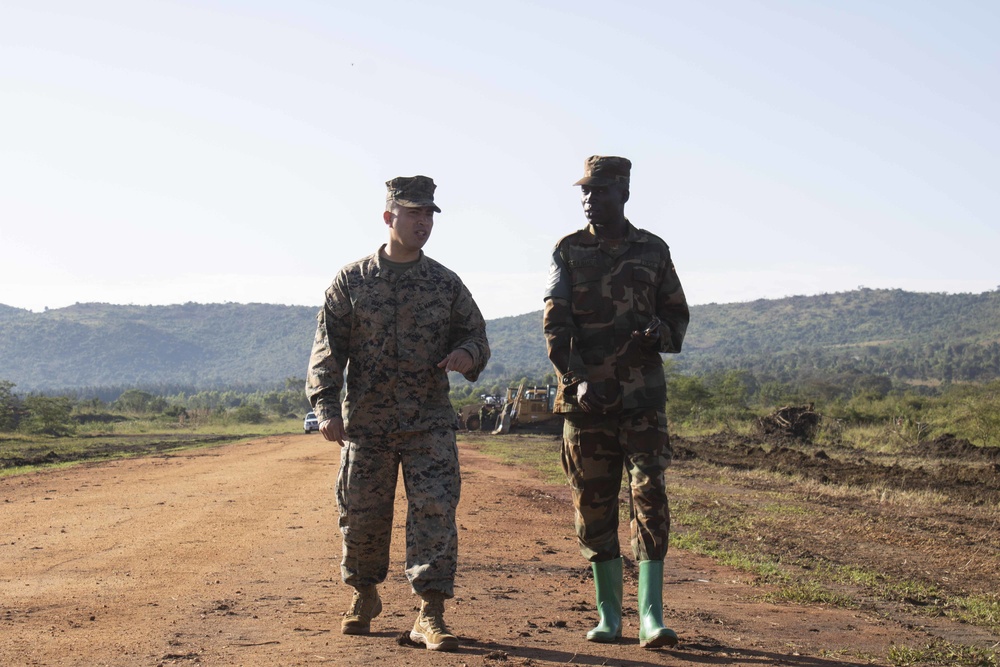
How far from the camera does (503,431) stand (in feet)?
135

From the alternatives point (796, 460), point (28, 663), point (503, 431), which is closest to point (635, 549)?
point (28, 663)

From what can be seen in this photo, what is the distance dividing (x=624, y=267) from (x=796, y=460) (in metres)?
19.2

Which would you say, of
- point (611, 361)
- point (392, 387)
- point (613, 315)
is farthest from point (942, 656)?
point (392, 387)

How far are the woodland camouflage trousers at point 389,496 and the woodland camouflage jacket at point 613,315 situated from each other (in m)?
0.66

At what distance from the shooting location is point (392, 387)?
6.17 metres

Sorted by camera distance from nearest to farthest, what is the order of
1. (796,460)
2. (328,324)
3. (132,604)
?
1. (328,324)
2. (132,604)
3. (796,460)

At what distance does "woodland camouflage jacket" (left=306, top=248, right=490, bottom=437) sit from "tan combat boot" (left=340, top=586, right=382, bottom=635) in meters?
0.79

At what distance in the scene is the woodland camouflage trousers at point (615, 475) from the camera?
19.2 ft

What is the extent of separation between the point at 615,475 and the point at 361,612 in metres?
1.42

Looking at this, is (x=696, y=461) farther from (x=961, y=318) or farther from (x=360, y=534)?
(x=961, y=318)

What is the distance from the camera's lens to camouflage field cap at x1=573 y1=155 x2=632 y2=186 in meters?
6.16

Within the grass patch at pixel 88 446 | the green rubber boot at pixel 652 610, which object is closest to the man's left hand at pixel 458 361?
the green rubber boot at pixel 652 610

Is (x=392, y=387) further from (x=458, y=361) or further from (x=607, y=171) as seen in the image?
(x=607, y=171)

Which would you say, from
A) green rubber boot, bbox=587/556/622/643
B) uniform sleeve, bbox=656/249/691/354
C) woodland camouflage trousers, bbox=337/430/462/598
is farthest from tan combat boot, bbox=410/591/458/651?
uniform sleeve, bbox=656/249/691/354
